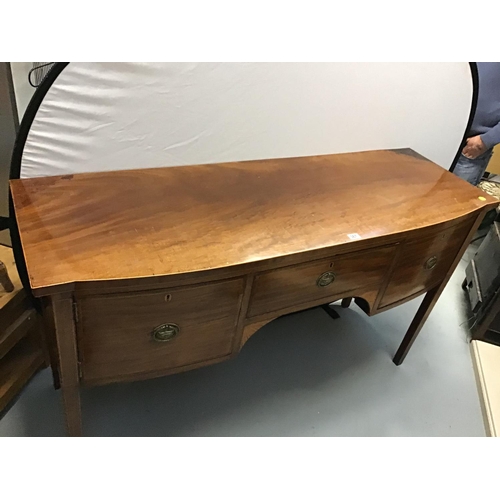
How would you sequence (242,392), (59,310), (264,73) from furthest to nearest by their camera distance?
(242,392) < (264,73) < (59,310)

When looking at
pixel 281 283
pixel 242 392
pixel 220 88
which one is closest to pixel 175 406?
pixel 242 392

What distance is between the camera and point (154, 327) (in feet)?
2.84

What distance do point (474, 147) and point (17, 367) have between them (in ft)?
5.38

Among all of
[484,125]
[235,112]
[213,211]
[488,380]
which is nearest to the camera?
[213,211]

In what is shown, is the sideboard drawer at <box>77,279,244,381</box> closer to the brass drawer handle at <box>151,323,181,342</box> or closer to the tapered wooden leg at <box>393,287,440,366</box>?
the brass drawer handle at <box>151,323,181,342</box>

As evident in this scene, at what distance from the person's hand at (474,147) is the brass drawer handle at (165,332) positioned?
4.42ft

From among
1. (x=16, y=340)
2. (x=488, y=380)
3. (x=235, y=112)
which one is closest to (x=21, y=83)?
(x=235, y=112)

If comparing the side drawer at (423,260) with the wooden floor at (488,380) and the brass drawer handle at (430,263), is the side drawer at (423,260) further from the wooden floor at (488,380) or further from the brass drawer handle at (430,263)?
the wooden floor at (488,380)

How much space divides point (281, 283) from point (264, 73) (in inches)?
20.1

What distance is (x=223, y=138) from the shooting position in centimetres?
117

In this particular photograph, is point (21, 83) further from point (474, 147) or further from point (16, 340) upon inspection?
point (474, 147)

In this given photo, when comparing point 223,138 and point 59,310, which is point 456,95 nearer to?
point 223,138

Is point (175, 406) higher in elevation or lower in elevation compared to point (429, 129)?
lower

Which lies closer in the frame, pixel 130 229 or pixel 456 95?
pixel 130 229
